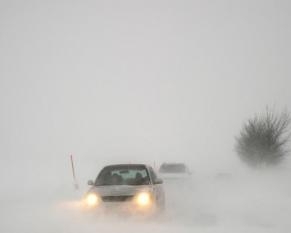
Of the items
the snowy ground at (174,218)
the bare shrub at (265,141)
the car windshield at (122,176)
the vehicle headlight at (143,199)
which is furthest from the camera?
the bare shrub at (265,141)

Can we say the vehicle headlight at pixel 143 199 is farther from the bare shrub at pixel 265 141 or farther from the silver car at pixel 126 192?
the bare shrub at pixel 265 141

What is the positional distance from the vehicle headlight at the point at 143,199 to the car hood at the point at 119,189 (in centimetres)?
13

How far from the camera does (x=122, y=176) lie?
39.5ft

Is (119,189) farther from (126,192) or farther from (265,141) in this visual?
(265,141)

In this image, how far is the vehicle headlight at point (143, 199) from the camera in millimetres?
10508

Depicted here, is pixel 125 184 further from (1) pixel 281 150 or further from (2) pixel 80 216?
(1) pixel 281 150

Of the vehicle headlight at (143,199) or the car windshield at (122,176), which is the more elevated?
the car windshield at (122,176)

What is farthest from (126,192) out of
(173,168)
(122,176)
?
(173,168)

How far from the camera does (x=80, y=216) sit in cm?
1108

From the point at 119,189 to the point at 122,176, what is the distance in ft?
4.00

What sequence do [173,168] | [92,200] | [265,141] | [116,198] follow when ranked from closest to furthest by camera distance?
[116,198] → [92,200] → [173,168] → [265,141]

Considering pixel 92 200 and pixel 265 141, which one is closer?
pixel 92 200

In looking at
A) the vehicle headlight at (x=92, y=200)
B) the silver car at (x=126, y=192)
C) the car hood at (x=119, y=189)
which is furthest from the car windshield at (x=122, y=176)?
the vehicle headlight at (x=92, y=200)

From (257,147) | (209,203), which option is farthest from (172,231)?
(257,147)
